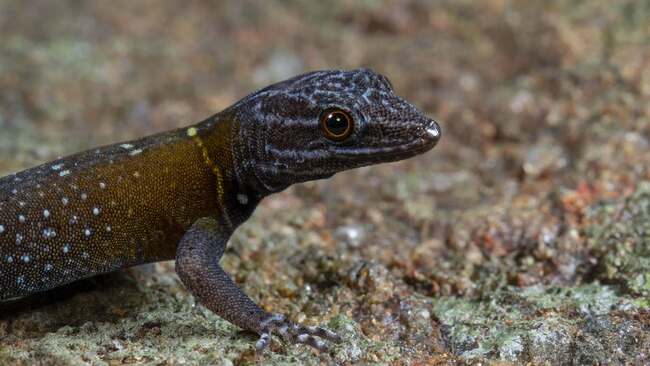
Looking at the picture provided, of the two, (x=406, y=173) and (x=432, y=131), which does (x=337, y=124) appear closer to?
(x=432, y=131)

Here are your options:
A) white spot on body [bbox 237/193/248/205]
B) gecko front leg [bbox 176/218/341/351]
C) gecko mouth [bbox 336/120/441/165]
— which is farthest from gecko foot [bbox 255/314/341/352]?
gecko mouth [bbox 336/120/441/165]

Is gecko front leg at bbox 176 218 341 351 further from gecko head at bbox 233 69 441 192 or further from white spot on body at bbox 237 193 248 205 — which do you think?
gecko head at bbox 233 69 441 192

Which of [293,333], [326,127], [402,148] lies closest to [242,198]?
Result: [326,127]

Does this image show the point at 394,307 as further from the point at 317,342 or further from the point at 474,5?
the point at 474,5

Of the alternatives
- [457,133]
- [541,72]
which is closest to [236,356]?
[457,133]

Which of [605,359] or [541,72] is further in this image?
[541,72]

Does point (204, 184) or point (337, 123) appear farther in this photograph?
point (204, 184)

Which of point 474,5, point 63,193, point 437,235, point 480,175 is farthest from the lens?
point 474,5

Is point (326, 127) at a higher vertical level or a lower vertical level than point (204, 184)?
higher
